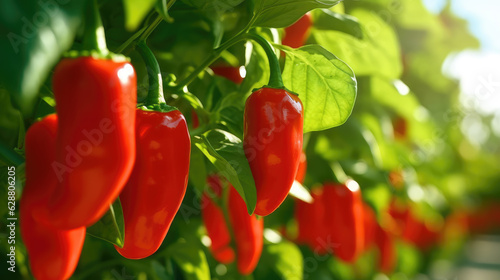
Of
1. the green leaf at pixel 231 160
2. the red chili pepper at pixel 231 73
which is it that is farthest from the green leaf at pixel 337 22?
the green leaf at pixel 231 160

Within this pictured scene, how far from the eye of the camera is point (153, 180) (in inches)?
17.4

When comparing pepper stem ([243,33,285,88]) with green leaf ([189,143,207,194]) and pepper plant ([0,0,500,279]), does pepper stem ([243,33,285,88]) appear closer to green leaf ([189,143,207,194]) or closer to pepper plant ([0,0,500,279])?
pepper plant ([0,0,500,279])

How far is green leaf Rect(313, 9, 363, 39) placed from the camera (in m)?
0.72

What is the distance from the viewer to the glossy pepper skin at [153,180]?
0.44 m

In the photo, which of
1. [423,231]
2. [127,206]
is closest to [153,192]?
[127,206]

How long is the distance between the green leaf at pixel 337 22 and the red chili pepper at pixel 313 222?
43cm

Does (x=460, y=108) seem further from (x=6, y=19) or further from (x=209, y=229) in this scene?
(x=6, y=19)

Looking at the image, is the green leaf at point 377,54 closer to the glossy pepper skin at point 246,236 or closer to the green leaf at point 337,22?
the green leaf at point 337,22

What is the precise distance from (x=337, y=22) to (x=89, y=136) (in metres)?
0.47

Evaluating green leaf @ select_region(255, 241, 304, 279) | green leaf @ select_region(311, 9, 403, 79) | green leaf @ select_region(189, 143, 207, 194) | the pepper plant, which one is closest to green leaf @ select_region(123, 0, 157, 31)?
the pepper plant

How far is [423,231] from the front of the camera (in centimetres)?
254

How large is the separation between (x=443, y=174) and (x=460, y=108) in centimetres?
27

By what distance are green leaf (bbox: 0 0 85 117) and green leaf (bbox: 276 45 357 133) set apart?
0.29m

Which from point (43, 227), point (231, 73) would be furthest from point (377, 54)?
point (43, 227)
